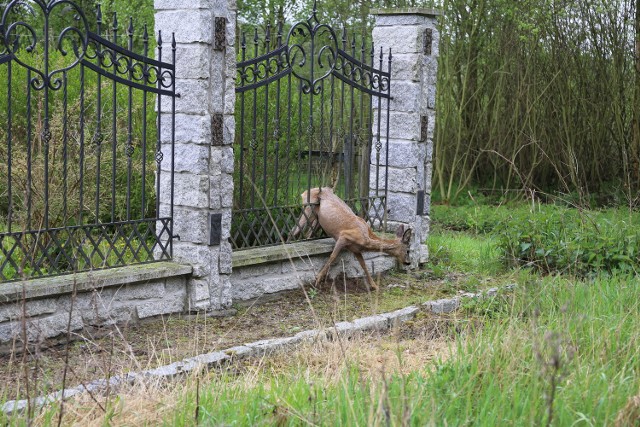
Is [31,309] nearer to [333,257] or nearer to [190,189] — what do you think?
[190,189]

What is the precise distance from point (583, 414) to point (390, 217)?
553 cm

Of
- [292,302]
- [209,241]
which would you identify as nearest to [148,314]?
[209,241]

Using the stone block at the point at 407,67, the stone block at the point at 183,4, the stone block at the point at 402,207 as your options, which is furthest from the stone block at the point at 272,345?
the stone block at the point at 407,67

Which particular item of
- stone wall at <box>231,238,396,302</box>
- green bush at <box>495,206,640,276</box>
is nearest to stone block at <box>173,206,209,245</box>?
stone wall at <box>231,238,396,302</box>

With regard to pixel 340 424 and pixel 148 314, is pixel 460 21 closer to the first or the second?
pixel 148 314

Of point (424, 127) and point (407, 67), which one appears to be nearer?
point (407, 67)

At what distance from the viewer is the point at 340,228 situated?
807cm

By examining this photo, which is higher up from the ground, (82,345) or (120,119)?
(120,119)

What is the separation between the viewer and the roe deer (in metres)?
7.99

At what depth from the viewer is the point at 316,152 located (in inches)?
449

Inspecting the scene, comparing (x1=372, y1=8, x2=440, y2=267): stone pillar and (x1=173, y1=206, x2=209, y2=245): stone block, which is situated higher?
(x1=372, y1=8, x2=440, y2=267): stone pillar

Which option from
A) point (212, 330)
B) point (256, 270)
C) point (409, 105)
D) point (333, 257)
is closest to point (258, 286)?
point (256, 270)

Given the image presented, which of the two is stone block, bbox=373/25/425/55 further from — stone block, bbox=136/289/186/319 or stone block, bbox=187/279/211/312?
stone block, bbox=136/289/186/319

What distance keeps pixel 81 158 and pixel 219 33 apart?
1.47 m
